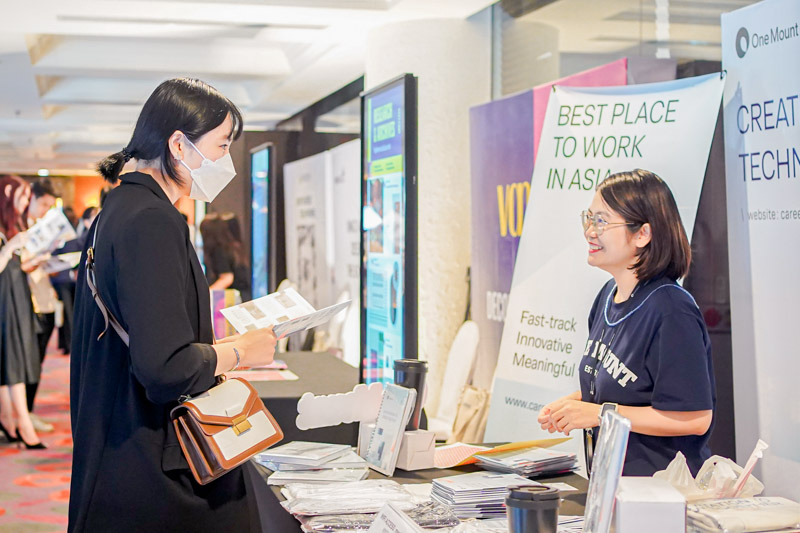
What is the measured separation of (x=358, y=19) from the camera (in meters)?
5.80

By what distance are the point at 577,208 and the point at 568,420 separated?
1432mm

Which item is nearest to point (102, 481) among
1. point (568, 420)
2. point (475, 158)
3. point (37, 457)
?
point (568, 420)

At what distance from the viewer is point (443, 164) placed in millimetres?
5574

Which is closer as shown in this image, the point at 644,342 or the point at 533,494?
the point at 533,494

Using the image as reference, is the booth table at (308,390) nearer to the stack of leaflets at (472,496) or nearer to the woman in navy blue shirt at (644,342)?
the woman in navy blue shirt at (644,342)

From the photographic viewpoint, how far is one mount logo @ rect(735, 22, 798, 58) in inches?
102

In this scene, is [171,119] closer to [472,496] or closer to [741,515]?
[472,496]

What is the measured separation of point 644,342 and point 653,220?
352 mm

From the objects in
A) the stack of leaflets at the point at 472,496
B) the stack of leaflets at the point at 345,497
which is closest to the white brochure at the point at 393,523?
the stack of leaflets at the point at 345,497

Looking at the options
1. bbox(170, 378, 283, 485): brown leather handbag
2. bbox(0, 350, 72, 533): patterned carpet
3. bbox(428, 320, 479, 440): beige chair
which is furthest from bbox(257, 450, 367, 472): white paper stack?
bbox(0, 350, 72, 533): patterned carpet

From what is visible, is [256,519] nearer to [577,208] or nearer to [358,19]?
[577,208]

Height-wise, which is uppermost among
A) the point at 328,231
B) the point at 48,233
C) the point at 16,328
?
the point at 328,231

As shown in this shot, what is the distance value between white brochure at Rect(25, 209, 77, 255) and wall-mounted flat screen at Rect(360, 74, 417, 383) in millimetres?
2997

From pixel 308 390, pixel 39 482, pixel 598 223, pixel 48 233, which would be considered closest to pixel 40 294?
pixel 48 233
